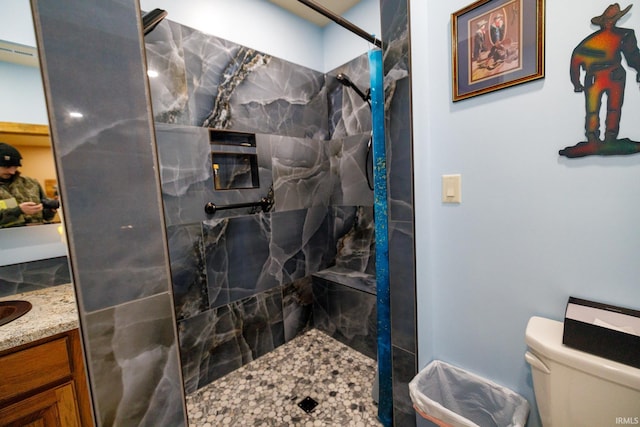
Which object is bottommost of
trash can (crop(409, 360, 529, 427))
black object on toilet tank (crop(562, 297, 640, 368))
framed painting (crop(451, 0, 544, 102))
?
trash can (crop(409, 360, 529, 427))

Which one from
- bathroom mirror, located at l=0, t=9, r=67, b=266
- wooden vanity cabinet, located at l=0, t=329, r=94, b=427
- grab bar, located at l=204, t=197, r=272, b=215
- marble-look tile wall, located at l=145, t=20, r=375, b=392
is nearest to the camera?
wooden vanity cabinet, located at l=0, t=329, r=94, b=427

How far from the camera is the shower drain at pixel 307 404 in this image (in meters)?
1.65

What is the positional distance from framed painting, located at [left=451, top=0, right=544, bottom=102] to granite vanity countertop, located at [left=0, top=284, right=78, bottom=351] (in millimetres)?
1660

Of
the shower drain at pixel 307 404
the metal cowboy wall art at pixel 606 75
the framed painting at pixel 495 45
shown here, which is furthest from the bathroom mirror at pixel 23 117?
the metal cowboy wall art at pixel 606 75

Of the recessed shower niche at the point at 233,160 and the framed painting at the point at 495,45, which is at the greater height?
the framed painting at the point at 495,45

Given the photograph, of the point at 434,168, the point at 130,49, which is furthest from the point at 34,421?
the point at 434,168

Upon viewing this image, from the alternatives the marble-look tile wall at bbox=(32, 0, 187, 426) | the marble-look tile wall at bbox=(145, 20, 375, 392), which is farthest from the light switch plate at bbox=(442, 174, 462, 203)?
the marble-look tile wall at bbox=(145, 20, 375, 392)

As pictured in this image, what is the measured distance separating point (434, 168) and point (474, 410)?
1096mm

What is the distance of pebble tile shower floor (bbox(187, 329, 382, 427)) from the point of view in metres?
1.59

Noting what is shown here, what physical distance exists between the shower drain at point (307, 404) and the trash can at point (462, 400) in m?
0.73

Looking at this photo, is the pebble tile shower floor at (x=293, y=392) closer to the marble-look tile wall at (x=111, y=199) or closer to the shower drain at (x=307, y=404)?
the shower drain at (x=307, y=404)

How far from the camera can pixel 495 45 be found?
98cm

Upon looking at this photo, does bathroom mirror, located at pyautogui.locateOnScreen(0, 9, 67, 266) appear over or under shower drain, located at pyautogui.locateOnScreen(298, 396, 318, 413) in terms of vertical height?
over

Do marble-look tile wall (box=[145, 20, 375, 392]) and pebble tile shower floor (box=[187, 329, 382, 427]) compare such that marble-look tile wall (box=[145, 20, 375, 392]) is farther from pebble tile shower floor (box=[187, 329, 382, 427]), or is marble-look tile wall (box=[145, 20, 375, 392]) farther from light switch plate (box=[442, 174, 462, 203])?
light switch plate (box=[442, 174, 462, 203])
